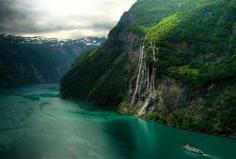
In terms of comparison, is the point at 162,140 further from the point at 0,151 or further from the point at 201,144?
the point at 0,151

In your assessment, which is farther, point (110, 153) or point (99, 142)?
point (99, 142)

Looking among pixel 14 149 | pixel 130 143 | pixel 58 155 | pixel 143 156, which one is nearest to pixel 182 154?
pixel 143 156

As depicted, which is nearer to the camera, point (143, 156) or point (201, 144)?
point (143, 156)

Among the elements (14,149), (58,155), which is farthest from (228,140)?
(14,149)

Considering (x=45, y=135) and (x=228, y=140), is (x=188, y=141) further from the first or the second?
(x=45, y=135)

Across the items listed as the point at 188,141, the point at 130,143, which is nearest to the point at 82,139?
the point at 130,143

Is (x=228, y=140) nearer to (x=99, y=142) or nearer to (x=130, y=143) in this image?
(x=130, y=143)

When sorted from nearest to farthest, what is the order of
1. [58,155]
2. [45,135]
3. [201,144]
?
[58,155] → [201,144] → [45,135]

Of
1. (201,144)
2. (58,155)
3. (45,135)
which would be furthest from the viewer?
(45,135)
